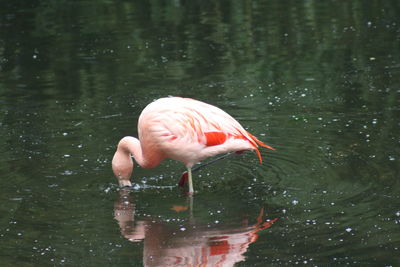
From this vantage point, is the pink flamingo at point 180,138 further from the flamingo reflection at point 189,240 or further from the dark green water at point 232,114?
the flamingo reflection at point 189,240

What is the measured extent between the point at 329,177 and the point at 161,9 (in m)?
7.88

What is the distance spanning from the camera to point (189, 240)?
513 centimetres

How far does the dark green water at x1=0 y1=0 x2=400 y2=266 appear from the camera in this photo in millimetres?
5070

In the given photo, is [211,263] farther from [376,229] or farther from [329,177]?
[329,177]

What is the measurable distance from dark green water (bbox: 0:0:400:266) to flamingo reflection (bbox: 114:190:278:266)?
0.01 metres

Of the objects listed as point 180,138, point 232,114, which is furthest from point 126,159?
point 232,114

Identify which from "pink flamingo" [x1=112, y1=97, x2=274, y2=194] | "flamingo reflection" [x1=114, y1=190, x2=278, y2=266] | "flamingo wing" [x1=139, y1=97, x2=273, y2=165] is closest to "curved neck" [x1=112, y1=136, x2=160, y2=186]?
"pink flamingo" [x1=112, y1=97, x2=274, y2=194]

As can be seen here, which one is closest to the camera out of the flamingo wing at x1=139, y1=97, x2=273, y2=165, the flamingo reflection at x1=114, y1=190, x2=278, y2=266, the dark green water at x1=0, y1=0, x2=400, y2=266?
the flamingo reflection at x1=114, y1=190, x2=278, y2=266

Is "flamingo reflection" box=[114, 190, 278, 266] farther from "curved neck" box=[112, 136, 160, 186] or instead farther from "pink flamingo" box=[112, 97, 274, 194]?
"pink flamingo" box=[112, 97, 274, 194]

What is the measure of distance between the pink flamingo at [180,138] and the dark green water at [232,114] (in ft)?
0.77

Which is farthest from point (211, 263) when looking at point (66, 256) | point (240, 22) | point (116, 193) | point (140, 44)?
point (240, 22)

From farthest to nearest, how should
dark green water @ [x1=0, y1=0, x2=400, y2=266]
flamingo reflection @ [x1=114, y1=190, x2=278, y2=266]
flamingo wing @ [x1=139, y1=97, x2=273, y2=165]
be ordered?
flamingo wing @ [x1=139, y1=97, x2=273, y2=165], dark green water @ [x1=0, y1=0, x2=400, y2=266], flamingo reflection @ [x1=114, y1=190, x2=278, y2=266]

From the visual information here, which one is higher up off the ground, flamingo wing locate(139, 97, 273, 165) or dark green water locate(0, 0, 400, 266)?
flamingo wing locate(139, 97, 273, 165)

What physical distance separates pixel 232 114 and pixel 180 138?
6.33 feet
